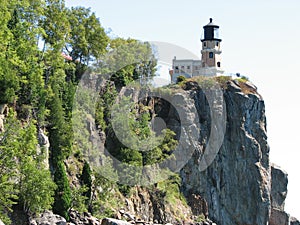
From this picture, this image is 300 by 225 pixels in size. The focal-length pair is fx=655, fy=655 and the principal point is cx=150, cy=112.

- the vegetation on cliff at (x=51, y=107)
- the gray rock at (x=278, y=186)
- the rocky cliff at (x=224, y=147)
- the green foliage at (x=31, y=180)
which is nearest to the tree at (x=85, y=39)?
the vegetation on cliff at (x=51, y=107)

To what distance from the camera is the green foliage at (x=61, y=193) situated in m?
42.6

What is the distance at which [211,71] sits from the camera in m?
84.2

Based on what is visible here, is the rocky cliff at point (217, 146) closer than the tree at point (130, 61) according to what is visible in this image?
No

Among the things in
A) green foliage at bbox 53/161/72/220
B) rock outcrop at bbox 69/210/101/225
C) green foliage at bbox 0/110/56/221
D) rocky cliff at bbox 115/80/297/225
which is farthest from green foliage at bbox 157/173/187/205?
green foliage at bbox 0/110/56/221

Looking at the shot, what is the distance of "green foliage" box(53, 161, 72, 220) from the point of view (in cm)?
4259

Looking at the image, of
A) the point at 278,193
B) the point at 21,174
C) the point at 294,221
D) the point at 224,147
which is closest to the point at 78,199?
the point at 21,174

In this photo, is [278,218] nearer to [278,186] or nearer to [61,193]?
[278,186]

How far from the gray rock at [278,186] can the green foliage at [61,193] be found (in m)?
43.3

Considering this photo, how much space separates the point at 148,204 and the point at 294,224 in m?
34.9

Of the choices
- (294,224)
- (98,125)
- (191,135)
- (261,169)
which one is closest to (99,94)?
(98,125)

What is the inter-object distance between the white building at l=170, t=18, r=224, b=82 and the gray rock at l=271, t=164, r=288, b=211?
576 inches

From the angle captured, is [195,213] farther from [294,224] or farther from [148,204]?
[294,224]

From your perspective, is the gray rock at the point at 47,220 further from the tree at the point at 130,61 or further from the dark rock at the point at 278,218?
the dark rock at the point at 278,218

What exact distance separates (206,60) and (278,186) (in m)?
18.9
